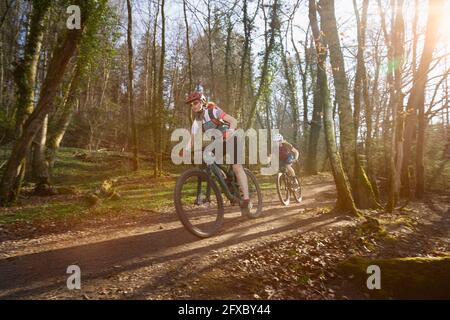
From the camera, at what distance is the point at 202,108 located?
592 centimetres

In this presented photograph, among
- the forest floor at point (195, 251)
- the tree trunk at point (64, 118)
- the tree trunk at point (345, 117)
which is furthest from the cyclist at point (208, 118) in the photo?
the tree trunk at point (64, 118)

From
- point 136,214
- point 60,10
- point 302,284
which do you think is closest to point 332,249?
point 302,284

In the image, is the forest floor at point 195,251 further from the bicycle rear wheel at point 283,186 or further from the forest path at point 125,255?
the bicycle rear wheel at point 283,186

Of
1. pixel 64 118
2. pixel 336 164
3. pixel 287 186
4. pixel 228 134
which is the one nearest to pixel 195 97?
pixel 228 134

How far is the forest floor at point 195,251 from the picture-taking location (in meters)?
3.78

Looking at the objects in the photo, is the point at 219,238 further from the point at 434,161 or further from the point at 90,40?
the point at 434,161

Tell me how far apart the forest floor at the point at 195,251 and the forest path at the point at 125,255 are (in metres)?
0.01

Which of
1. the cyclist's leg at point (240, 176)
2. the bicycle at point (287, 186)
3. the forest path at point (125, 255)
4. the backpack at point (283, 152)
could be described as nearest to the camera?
the forest path at point (125, 255)

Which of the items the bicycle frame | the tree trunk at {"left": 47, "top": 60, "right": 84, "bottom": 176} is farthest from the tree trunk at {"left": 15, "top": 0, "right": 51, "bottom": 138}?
the bicycle frame

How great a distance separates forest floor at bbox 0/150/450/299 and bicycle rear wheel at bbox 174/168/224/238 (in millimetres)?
241

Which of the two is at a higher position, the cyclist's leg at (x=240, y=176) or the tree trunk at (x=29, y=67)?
the tree trunk at (x=29, y=67)

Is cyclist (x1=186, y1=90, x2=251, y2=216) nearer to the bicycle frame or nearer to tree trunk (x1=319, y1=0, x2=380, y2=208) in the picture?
the bicycle frame

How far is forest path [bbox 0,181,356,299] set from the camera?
361cm
